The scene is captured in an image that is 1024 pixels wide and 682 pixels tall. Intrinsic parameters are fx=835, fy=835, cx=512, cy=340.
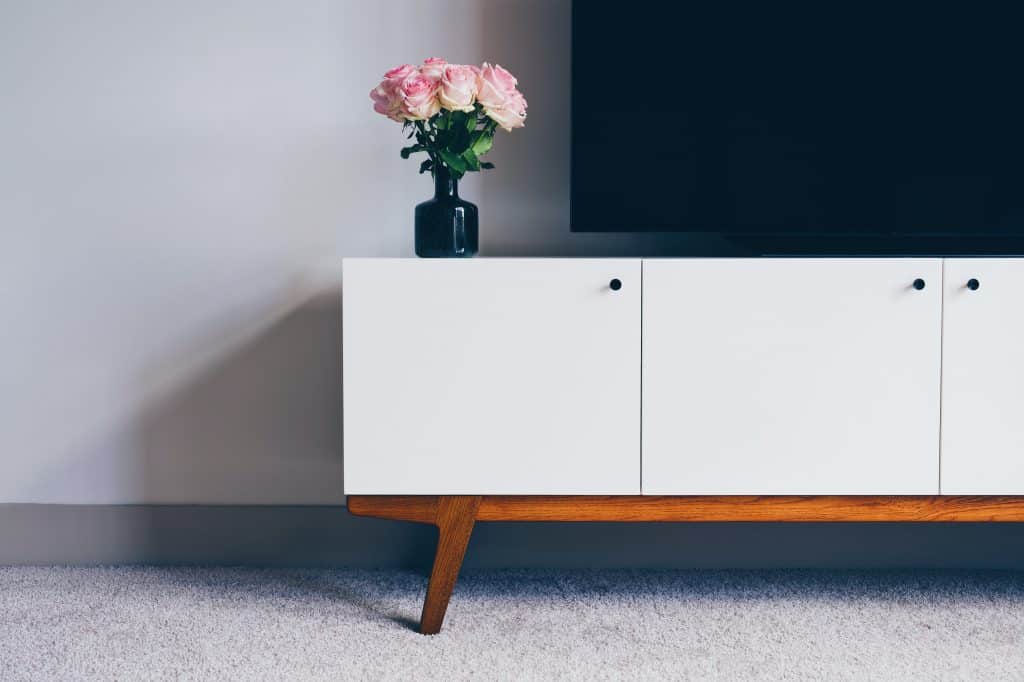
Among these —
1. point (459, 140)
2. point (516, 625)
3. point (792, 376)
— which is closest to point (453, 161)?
point (459, 140)

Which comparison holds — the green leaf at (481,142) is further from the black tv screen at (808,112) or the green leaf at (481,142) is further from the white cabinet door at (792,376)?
the white cabinet door at (792,376)

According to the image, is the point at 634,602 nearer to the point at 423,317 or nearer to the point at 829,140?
the point at 423,317

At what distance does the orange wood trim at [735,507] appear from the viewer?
1169 mm

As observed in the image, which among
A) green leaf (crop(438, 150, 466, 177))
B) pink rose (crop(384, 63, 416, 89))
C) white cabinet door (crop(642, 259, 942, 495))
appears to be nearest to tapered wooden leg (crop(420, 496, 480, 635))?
white cabinet door (crop(642, 259, 942, 495))

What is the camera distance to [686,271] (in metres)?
1.15

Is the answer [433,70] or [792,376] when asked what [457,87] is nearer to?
[433,70]

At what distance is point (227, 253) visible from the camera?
4.82 feet

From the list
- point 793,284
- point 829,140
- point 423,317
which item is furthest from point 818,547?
point 423,317

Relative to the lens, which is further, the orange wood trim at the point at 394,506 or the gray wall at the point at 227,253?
the gray wall at the point at 227,253

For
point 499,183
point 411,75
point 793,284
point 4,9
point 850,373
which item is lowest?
point 850,373

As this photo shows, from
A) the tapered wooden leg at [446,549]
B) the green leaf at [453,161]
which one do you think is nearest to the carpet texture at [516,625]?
the tapered wooden leg at [446,549]

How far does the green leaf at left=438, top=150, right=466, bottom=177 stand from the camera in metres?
1.25

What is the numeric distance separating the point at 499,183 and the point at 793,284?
55cm

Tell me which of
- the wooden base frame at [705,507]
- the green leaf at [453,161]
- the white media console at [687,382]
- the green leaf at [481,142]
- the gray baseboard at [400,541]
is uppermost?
the green leaf at [481,142]
